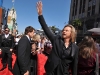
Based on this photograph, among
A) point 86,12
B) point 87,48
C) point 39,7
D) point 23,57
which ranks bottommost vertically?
point 23,57

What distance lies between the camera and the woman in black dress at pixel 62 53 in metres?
4.41

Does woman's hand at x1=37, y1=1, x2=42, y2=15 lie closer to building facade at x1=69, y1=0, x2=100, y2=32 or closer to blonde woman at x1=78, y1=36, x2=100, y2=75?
blonde woman at x1=78, y1=36, x2=100, y2=75

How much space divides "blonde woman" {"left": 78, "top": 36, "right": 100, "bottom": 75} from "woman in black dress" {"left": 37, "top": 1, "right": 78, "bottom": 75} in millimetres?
185

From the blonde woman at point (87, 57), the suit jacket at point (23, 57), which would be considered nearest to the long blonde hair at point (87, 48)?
the blonde woman at point (87, 57)

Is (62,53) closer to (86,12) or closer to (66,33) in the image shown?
(66,33)

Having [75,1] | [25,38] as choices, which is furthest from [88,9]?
[25,38]

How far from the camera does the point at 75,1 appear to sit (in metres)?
75.8

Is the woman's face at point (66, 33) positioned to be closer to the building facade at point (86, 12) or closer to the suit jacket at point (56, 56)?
the suit jacket at point (56, 56)

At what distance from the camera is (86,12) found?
64.4 m

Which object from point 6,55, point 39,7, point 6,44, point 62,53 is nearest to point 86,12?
point 6,44

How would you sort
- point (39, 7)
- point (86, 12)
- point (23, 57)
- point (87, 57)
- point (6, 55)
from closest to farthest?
point (87, 57) < point (39, 7) < point (23, 57) < point (6, 55) < point (86, 12)

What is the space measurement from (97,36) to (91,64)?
2.86 m

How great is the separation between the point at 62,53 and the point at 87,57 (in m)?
0.52

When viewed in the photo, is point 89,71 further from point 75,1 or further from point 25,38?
point 75,1
